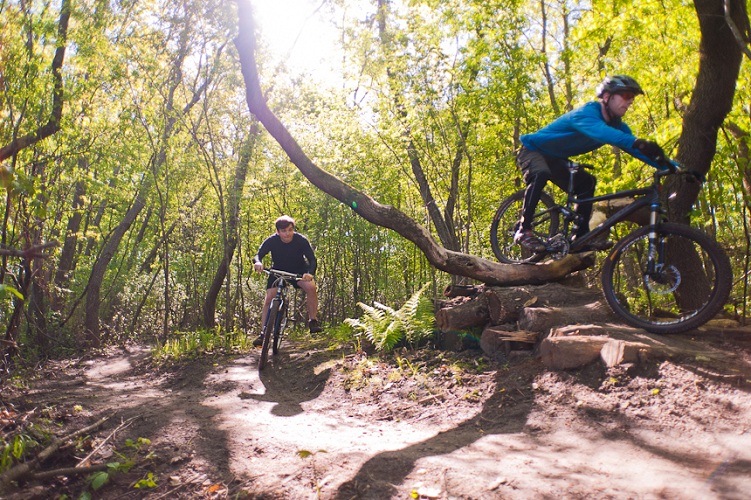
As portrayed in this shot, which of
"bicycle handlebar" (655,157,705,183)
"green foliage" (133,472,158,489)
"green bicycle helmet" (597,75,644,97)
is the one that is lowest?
"green foliage" (133,472,158,489)

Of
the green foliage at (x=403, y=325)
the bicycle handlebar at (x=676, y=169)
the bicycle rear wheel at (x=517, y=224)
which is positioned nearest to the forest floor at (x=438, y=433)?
the green foliage at (x=403, y=325)

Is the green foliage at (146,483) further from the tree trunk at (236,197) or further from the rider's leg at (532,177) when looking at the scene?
the tree trunk at (236,197)

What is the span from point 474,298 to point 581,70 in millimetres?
8502

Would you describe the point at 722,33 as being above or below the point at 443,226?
above

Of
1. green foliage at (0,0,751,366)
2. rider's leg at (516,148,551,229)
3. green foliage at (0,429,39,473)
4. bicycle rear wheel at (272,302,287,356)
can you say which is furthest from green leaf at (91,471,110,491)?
rider's leg at (516,148,551,229)

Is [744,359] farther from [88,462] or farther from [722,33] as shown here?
[88,462]

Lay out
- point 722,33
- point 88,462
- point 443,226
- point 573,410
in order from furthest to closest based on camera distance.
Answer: point 443,226, point 722,33, point 573,410, point 88,462

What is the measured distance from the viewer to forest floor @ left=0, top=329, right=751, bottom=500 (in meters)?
2.64

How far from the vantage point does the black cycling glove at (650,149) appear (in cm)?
420

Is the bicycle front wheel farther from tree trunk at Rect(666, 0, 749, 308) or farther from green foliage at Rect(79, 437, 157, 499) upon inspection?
green foliage at Rect(79, 437, 157, 499)

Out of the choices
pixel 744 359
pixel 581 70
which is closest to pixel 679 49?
pixel 581 70

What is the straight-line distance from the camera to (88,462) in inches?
127

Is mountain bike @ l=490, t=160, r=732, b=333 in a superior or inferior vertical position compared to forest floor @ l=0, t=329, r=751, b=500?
superior

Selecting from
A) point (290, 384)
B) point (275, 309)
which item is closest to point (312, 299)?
point (275, 309)
